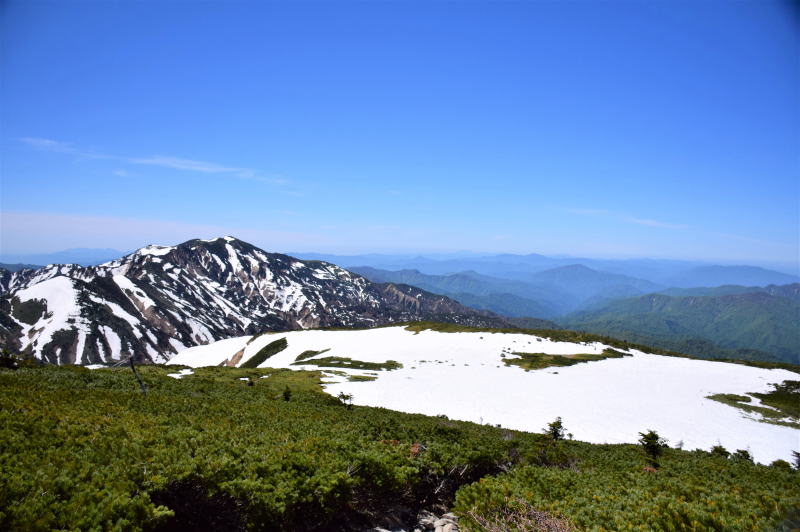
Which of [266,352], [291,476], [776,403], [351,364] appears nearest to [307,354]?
[266,352]

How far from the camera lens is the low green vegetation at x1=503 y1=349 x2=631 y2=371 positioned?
66.1 metres

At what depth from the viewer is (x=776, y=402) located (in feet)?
150

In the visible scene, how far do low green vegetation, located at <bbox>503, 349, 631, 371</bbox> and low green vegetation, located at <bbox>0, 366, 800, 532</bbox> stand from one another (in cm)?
4447

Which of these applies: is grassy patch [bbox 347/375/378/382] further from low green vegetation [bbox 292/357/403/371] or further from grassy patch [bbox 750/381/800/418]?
grassy patch [bbox 750/381/800/418]

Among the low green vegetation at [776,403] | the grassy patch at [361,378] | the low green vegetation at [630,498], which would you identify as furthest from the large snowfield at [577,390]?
the low green vegetation at [630,498]

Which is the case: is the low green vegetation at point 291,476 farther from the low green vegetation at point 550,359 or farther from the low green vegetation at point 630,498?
the low green vegetation at point 550,359

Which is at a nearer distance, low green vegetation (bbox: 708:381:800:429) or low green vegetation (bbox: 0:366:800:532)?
low green vegetation (bbox: 0:366:800:532)

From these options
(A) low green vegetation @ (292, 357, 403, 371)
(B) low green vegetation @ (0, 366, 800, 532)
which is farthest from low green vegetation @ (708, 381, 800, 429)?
(A) low green vegetation @ (292, 357, 403, 371)

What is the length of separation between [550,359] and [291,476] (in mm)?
67230

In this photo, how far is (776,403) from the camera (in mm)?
45438

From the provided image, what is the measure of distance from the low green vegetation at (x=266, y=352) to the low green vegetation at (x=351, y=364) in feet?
82.0

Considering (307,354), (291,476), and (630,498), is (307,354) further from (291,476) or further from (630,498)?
(630,498)

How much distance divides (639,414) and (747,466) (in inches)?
883

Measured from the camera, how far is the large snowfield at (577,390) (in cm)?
3652
